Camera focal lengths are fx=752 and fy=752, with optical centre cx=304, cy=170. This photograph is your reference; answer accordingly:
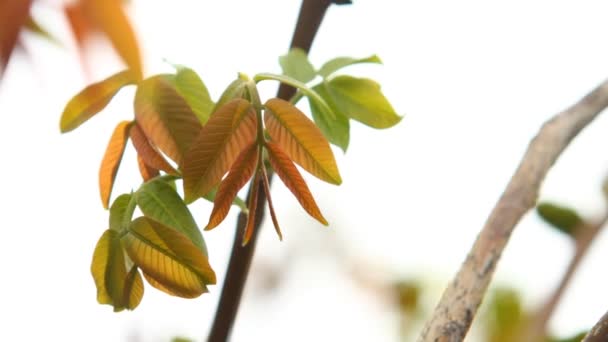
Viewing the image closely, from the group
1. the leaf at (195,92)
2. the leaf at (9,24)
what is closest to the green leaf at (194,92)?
the leaf at (195,92)

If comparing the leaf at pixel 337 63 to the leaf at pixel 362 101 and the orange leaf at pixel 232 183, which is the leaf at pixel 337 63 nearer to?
the leaf at pixel 362 101

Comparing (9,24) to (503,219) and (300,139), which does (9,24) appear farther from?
(503,219)

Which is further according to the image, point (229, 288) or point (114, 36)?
point (229, 288)

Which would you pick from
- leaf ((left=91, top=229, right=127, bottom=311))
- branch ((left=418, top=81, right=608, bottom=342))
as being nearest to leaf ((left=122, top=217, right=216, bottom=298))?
leaf ((left=91, top=229, right=127, bottom=311))

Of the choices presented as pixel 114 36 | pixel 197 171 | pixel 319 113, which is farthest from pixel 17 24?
pixel 319 113

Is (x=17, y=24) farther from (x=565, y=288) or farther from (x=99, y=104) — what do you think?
(x=565, y=288)

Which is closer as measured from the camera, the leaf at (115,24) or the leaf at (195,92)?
the leaf at (115,24)
